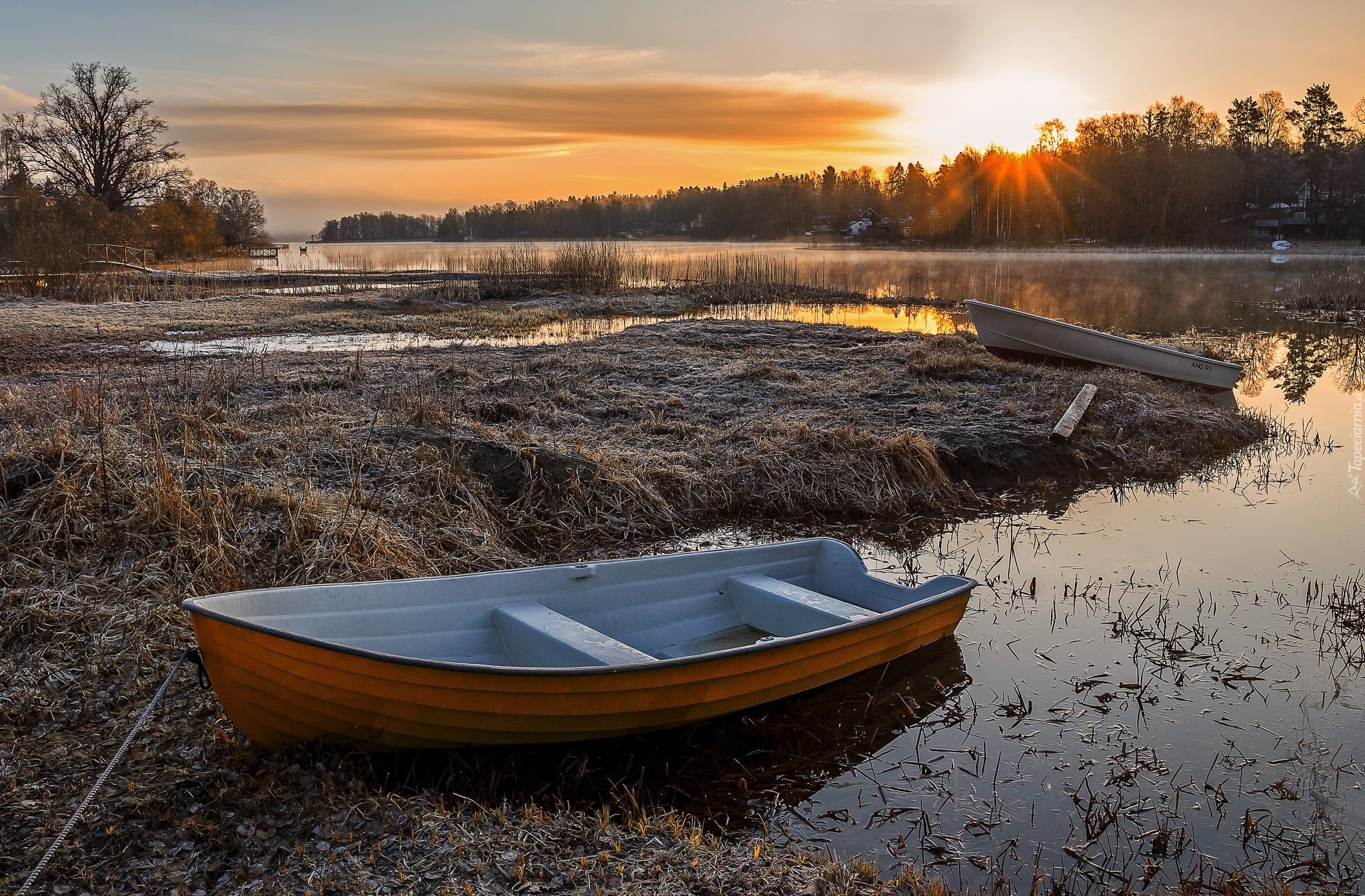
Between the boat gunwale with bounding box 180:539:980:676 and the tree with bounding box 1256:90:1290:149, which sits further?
the tree with bounding box 1256:90:1290:149

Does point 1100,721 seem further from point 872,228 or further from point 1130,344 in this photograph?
point 872,228

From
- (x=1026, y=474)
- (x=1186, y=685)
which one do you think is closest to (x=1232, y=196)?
(x=1026, y=474)

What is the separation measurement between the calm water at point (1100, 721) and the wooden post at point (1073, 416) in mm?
1032

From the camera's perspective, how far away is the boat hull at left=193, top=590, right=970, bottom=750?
11.7ft

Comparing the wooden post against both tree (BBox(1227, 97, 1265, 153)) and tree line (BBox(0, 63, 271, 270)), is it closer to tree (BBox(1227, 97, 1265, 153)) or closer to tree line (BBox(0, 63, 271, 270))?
tree line (BBox(0, 63, 271, 270))

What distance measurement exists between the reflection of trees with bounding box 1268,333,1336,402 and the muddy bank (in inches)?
120

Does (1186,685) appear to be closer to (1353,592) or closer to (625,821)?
(1353,592)

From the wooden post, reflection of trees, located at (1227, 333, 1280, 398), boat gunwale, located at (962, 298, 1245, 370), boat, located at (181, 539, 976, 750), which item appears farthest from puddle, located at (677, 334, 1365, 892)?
reflection of trees, located at (1227, 333, 1280, 398)

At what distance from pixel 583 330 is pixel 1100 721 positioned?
17.8 m

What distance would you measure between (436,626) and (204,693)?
3.82 feet

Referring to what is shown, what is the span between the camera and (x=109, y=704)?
4359mm

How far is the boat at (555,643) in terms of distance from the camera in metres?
3.64

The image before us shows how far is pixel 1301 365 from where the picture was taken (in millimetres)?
17562

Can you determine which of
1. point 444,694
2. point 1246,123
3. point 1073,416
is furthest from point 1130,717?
point 1246,123
